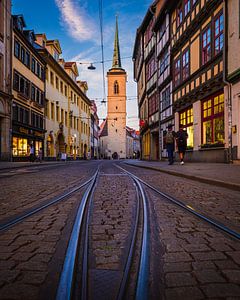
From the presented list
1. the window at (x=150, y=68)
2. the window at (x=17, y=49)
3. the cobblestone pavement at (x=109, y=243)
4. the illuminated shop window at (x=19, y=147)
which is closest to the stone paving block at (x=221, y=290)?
the cobblestone pavement at (x=109, y=243)

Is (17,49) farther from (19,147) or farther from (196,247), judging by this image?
(196,247)

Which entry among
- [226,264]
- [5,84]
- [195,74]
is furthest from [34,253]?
[5,84]

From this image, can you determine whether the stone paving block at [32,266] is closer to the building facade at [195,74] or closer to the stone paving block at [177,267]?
the stone paving block at [177,267]

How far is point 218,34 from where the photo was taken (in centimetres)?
1350

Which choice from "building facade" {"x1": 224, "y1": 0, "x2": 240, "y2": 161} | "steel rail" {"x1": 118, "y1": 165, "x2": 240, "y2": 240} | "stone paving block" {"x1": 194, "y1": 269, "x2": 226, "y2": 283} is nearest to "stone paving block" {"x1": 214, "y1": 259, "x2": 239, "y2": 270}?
"stone paving block" {"x1": 194, "y1": 269, "x2": 226, "y2": 283}

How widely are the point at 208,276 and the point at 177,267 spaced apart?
0.22 metres

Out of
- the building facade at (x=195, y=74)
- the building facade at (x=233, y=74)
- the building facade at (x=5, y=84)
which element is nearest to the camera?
the building facade at (x=233, y=74)

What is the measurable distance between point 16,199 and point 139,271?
3418mm

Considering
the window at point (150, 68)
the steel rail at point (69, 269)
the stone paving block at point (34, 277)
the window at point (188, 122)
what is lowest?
the stone paving block at point (34, 277)

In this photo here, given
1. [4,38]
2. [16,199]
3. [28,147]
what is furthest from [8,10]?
[16,199]

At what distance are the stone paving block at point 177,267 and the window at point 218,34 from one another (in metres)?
13.2

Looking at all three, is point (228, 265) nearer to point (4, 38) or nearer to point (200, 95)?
point (200, 95)

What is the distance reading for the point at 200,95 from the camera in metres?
15.4

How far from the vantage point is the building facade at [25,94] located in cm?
2447
